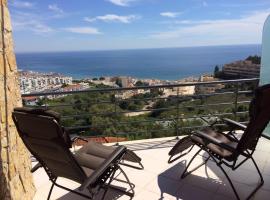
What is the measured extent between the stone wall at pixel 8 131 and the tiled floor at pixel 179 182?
436 millimetres

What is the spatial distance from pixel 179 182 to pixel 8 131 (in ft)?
6.50

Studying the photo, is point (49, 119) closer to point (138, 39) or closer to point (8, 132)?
point (8, 132)

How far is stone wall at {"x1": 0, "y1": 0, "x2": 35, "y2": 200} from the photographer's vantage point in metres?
2.50

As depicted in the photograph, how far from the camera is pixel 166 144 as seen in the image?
14.8ft

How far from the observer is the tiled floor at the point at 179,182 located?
3047 millimetres

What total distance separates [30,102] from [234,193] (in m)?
3.30

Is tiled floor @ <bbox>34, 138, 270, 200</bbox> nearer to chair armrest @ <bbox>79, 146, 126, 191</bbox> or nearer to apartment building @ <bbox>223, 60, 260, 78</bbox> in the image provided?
chair armrest @ <bbox>79, 146, 126, 191</bbox>

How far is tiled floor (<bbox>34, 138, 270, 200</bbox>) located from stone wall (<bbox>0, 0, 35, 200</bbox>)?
1.43 feet

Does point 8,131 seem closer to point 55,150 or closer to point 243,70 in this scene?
point 55,150

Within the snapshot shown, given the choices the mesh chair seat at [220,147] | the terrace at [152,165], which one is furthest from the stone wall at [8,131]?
the mesh chair seat at [220,147]

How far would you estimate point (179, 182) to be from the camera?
3.33 m

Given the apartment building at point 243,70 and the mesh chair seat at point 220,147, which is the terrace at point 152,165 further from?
the mesh chair seat at point 220,147

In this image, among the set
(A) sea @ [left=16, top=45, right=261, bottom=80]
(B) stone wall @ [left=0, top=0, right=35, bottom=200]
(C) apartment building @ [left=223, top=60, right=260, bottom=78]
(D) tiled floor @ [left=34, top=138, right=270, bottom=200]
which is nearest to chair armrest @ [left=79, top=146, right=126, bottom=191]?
(D) tiled floor @ [left=34, top=138, right=270, bottom=200]

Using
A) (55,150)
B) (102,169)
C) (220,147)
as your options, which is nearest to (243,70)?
(220,147)
